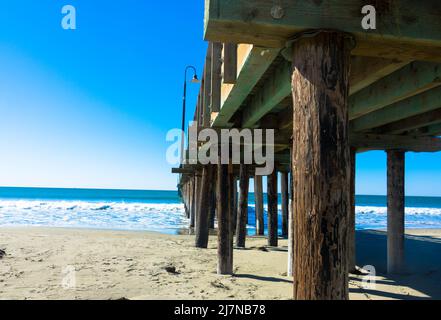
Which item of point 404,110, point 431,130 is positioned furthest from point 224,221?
point 431,130

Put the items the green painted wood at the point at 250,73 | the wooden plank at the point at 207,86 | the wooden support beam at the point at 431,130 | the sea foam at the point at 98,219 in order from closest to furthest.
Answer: the green painted wood at the point at 250,73 → the wooden plank at the point at 207,86 → the wooden support beam at the point at 431,130 → the sea foam at the point at 98,219

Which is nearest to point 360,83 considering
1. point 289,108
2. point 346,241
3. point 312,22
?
point 312,22

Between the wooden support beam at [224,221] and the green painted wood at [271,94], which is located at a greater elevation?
the green painted wood at [271,94]

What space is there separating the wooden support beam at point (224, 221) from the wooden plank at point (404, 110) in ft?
9.47

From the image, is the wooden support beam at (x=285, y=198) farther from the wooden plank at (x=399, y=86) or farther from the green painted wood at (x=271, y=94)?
the wooden plank at (x=399, y=86)

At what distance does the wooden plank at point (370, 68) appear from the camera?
11.9 feet

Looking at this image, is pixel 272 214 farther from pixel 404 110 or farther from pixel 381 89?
pixel 381 89

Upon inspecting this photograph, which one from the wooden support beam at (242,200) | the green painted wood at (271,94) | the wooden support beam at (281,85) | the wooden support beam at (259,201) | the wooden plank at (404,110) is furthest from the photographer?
the wooden support beam at (259,201)

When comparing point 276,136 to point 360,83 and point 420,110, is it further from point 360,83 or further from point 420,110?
point 360,83

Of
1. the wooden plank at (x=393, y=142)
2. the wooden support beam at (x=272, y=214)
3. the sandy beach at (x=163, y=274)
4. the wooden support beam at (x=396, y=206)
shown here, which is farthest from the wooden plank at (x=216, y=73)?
the wooden support beam at (x=272, y=214)

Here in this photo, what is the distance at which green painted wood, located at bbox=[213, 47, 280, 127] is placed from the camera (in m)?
3.58

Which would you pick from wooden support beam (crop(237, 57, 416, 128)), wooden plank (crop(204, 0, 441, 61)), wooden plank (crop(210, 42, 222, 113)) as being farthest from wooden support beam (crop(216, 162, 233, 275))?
wooden plank (crop(204, 0, 441, 61))

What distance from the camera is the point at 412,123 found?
24.5ft

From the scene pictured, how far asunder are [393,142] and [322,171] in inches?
267
